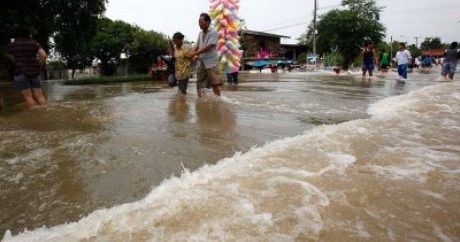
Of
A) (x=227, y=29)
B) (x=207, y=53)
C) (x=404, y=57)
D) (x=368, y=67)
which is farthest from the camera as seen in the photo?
(x=368, y=67)

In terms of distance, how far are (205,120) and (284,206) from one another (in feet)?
9.91

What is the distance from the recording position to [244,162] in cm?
324

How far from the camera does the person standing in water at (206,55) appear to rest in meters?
6.97

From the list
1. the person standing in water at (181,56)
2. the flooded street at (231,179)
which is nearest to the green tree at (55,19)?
the person standing in water at (181,56)

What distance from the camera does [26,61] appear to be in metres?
6.47

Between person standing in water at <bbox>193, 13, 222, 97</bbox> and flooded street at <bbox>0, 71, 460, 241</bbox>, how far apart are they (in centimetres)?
204

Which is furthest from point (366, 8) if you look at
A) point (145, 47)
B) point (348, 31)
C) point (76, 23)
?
point (76, 23)

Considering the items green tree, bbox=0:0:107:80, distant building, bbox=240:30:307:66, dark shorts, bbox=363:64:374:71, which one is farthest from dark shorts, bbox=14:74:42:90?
distant building, bbox=240:30:307:66

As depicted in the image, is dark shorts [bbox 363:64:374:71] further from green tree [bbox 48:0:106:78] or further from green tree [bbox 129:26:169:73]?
green tree [bbox 129:26:169:73]

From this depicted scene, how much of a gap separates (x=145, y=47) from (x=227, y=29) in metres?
27.5

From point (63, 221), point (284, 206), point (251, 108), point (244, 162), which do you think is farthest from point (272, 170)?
point (251, 108)

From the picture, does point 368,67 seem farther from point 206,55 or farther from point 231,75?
point 206,55

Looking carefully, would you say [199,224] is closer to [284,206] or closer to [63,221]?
[284,206]

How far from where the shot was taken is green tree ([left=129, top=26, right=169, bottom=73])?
3750cm
